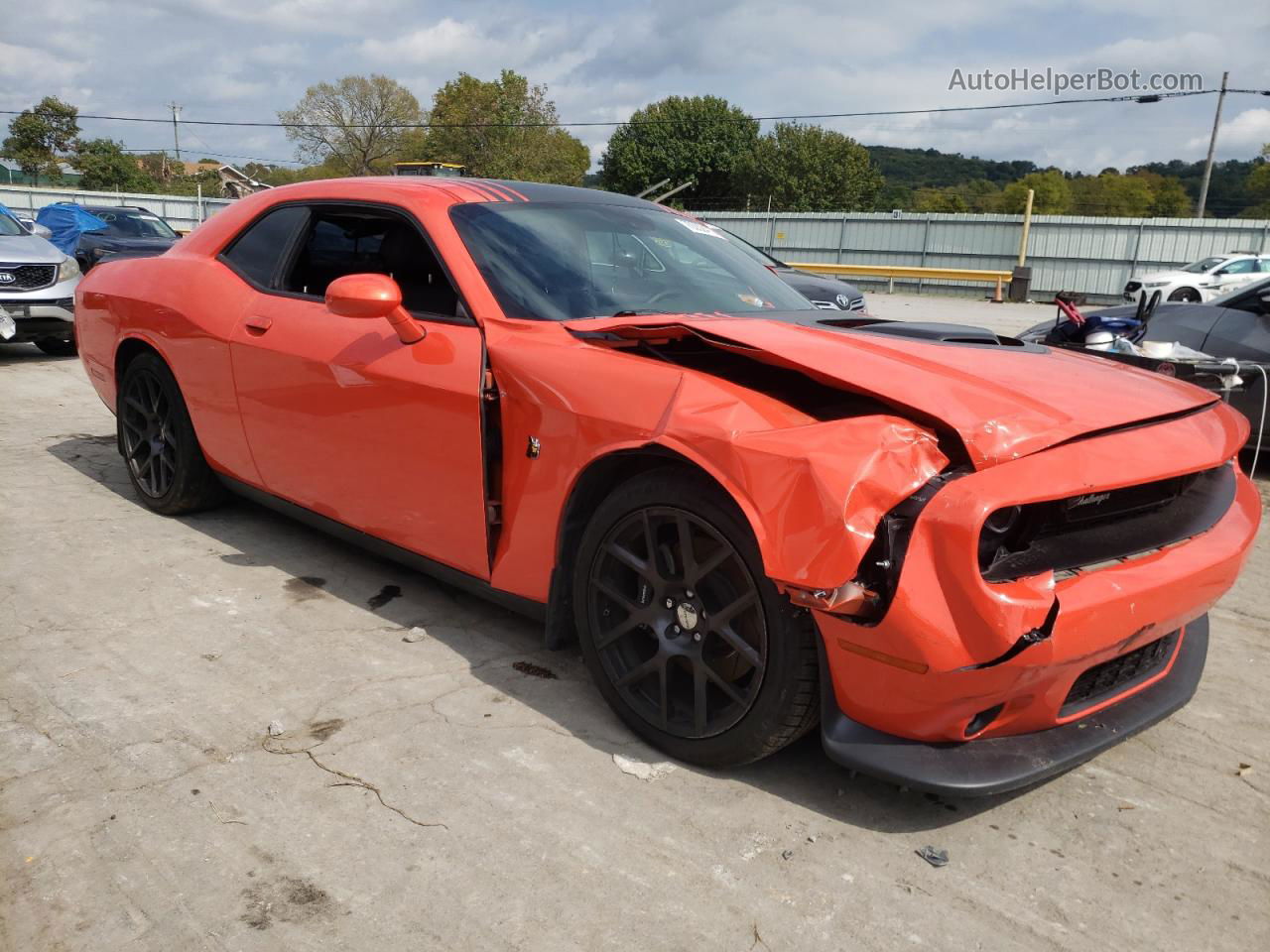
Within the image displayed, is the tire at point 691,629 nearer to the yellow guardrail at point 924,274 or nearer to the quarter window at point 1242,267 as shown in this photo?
the quarter window at point 1242,267

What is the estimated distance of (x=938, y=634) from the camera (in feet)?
6.52

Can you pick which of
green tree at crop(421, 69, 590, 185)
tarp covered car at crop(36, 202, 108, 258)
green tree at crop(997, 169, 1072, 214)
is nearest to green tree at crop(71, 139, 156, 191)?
green tree at crop(421, 69, 590, 185)

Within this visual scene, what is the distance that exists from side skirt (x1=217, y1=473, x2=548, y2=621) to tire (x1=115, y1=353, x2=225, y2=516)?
0.64 feet

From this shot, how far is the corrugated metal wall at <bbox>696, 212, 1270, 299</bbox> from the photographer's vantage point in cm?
2645

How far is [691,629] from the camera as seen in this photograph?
2475 millimetres

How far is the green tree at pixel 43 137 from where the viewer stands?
175ft

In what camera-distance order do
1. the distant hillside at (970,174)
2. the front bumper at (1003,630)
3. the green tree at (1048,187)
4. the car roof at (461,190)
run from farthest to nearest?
the green tree at (1048,187)
the distant hillside at (970,174)
the car roof at (461,190)
the front bumper at (1003,630)

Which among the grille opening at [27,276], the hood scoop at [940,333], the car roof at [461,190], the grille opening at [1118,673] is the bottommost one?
the grille opening at [1118,673]

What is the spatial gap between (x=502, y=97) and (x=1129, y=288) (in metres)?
37.3

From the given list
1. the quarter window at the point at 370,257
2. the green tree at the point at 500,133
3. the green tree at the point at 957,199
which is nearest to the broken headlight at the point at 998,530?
the quarter window at the point at 370,257

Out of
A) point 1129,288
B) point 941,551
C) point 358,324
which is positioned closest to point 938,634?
point 941,551

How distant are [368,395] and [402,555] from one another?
1.89 ft

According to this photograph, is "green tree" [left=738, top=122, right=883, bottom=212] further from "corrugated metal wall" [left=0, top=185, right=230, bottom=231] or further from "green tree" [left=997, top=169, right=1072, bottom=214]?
"corrugated metal wall" [left=0, top=185, right=230, bottom=231]

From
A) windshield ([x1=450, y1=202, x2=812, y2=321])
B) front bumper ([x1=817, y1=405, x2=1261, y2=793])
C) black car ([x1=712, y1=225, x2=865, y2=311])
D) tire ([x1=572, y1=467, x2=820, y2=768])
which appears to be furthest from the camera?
black car ([x1=712, y1=225, x2=865, y2=311])
